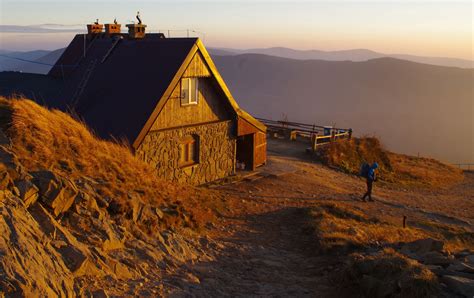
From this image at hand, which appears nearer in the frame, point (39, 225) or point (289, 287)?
point (39, 225)

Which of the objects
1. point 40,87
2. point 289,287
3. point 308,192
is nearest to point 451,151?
point 308,192

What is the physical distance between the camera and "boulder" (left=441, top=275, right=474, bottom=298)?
8.43 m

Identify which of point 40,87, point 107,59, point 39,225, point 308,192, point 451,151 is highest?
point 107,59

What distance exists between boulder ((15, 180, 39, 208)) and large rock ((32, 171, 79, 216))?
0.76 feet

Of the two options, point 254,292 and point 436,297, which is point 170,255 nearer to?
point 254,292

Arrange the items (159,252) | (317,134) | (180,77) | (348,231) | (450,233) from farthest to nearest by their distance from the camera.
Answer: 1. (317,134)
2. (180,77)
3. (450,233)
4. (348,231)
5. (159,252)

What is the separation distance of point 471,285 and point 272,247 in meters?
5.41

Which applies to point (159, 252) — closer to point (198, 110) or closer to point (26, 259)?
point (26, 259)

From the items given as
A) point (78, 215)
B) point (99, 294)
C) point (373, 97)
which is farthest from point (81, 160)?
point (373, 97)

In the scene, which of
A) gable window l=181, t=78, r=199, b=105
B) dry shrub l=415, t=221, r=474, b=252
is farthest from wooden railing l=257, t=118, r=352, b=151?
gable window l=181, t=78, r=199, b=105

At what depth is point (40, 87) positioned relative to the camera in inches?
898

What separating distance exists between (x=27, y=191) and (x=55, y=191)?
2.15 feet

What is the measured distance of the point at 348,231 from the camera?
1402 cm

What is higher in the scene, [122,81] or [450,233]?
[122,81]
